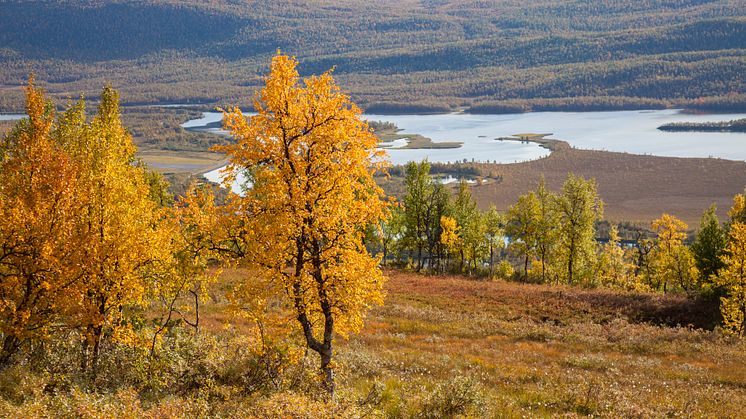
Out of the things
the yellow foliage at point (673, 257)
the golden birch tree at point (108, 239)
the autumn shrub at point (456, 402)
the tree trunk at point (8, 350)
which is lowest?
the yellow foliage at point (673, 257)

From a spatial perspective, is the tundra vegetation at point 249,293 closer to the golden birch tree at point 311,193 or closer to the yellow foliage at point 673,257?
the golden birch tree at point 311,193

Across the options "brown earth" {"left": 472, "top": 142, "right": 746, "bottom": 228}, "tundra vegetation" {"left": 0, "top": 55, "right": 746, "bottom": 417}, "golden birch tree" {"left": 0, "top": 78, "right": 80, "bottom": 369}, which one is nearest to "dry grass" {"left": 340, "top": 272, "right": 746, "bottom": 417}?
"tundra vegetation" {"left": 0, "top": 55, "right": 746, "bottom": 417}

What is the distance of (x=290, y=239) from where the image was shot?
1470 cm

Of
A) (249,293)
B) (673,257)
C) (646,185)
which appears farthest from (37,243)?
(646,185)

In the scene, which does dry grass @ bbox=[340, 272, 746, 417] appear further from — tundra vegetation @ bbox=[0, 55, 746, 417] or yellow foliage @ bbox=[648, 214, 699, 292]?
yellow foliage @ bbox=[648, 214, 699, 292]

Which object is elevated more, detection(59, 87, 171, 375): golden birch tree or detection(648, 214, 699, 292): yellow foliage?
detection(59, 87, 171, 375): golden birch tree

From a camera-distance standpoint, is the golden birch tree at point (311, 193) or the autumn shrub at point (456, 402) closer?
the golden birch tree at point (311, 193)

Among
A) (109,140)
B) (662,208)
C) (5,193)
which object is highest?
(109,140)

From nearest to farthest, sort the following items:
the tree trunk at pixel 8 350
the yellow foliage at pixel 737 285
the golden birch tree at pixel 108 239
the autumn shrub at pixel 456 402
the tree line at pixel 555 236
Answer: the autumn shrub at pixel 456 402 → the golden birch tree at pixel 108 239 → the tree trunk at pixel 8 350 → the yellow foliage at pixel 737 285 → the tree line at pixel 555 236

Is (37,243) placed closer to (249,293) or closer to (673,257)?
(249,293)

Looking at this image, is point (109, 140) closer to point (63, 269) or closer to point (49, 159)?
point (49, 159)

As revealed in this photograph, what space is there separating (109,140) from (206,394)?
29.6 feet

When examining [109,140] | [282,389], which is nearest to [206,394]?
[282,389]

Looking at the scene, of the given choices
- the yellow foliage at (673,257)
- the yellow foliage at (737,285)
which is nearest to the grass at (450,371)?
the yellow foliage at (737,285)
